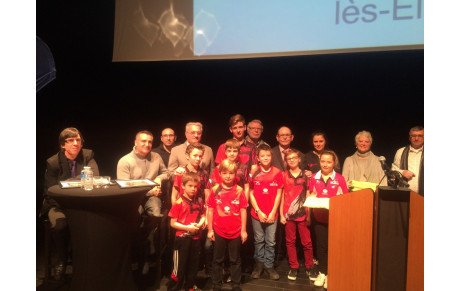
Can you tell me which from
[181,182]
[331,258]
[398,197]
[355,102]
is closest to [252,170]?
[181,182]

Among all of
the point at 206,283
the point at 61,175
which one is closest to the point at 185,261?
the point at 206,283

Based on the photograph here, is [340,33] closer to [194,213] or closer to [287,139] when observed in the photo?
[287,139]

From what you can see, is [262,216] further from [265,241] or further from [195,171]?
[195,171]

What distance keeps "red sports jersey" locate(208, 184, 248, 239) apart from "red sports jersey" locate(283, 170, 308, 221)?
1.62 feet

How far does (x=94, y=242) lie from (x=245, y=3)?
102 inches

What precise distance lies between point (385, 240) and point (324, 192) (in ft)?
3.30

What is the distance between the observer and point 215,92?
4.62 m

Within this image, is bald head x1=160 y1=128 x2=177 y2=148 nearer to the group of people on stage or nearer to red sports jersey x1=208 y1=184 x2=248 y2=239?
the group of people on stage

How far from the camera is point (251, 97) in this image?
14.8 feet

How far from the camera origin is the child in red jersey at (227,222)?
277 cm

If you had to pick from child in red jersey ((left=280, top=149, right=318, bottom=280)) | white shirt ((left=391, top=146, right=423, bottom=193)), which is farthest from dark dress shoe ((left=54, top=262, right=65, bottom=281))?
white shirt ((left=391, top=146, right=423, bottom=193))

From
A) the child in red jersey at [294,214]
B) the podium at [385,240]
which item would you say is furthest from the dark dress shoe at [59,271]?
the podium at [385,240]

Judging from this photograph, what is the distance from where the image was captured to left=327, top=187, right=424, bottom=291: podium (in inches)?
76.3

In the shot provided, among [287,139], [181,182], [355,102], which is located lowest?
[181,182]
